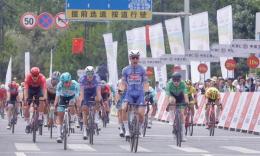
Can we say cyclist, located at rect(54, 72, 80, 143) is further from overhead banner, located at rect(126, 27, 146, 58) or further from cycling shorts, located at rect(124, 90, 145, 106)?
overhead banner, located at rect(126, 27, 146, 58)

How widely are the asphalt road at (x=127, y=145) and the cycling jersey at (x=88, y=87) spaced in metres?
1.11

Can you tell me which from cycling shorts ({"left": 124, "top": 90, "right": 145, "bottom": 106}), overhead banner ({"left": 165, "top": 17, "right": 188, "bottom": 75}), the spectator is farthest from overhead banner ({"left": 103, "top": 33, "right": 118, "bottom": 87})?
cycling shorts ({"left": 124, "top": 90, "right": 145, "bottom": 106})

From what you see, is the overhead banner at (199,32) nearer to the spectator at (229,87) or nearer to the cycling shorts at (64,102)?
the spectator at (229,87)

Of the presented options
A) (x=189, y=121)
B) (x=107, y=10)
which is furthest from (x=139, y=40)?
(x=189, y=121)

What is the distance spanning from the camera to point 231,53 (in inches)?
1527

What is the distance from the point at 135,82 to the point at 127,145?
2.53 m

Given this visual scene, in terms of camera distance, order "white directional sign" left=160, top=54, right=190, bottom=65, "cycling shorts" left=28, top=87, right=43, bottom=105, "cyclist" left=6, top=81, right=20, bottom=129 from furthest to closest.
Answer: "white directional sign" left=160, top=54, right=190, bottom=65
"cyclist" left=6, top=81, right=20, bottom=129
"cycling shorts" left=28, top=87, right=43, bottom=105

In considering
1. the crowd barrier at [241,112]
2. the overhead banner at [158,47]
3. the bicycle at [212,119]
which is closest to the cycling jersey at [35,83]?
the crowd barrier at [241,112]

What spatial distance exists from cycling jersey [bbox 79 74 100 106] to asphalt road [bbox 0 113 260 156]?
1106mm

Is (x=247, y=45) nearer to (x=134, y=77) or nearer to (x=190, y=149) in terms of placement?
(x=190, y=149)

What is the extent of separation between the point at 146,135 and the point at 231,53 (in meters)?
8.56

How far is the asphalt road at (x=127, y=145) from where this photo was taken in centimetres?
2248

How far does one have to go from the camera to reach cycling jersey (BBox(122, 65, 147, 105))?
23219 millimetres

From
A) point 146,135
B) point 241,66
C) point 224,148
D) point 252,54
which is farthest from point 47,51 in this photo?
A: point 224,148
